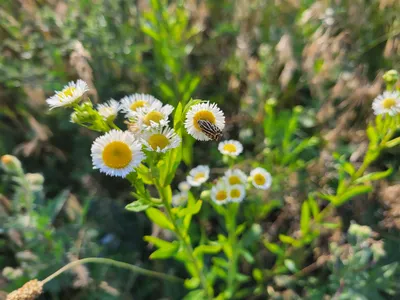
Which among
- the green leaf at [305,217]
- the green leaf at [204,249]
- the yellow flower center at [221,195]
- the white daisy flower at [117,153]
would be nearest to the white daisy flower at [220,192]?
the yellow flower center at [221,195]

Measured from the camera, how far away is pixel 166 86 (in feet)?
4.43

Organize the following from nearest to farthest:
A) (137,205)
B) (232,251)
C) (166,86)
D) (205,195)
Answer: (137,205), (205,195), (232,251), (166,86)

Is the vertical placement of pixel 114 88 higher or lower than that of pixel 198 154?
higher

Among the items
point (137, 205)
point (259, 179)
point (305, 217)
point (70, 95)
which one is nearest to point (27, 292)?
point (137, 205)

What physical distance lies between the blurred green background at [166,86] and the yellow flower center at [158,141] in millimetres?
553

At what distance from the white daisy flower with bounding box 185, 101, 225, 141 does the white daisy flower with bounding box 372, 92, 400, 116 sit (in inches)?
15.2

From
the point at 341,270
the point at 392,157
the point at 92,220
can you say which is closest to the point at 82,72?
the point at 92,220

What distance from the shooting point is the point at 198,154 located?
4.84 ft

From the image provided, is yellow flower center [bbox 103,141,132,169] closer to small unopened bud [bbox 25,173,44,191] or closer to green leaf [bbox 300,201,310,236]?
small unopened bud [bbox 25,173,44,191]

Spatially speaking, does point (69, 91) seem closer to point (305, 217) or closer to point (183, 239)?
point (183, 239)

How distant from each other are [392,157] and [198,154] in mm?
689

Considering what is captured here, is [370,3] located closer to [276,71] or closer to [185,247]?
[276,71]

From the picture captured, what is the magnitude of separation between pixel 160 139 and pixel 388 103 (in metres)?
0.54

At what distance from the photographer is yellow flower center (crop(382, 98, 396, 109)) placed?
852mm
